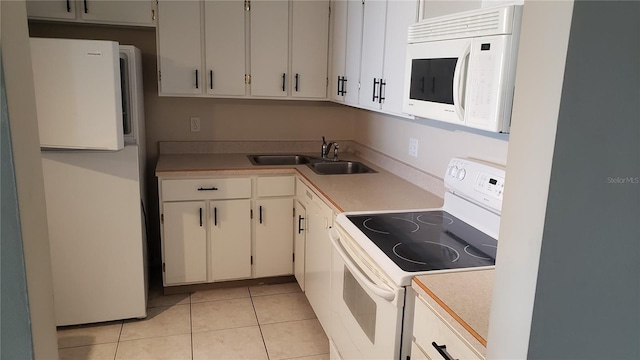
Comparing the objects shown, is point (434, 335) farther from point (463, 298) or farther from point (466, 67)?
point (466, 67)

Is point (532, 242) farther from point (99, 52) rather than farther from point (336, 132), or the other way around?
point (336, 132)

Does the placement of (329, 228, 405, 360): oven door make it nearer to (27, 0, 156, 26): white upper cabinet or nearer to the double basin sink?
the double basin sink

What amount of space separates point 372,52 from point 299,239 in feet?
4.18

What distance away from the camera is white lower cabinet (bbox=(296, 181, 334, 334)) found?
251 cm

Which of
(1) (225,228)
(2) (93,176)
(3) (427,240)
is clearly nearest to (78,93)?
(2) (93,176)

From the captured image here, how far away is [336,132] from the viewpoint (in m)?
3.91

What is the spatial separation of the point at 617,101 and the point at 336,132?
134 inches

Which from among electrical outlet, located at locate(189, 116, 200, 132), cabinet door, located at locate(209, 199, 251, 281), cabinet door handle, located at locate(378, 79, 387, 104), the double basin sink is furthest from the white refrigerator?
cabinet door handle, located at locate(378, 79, 387, 104)

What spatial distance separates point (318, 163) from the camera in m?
3.44

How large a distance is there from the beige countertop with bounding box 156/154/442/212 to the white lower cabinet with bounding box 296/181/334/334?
104mm

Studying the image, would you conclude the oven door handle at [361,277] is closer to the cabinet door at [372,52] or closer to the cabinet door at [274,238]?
the cabinet door at [372,52]

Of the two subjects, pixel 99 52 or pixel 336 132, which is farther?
pixel 336 132

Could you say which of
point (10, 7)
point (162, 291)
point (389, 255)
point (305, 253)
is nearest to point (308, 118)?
point (305, 253)

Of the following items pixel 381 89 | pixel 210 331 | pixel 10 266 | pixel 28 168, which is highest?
pixel 381 89
